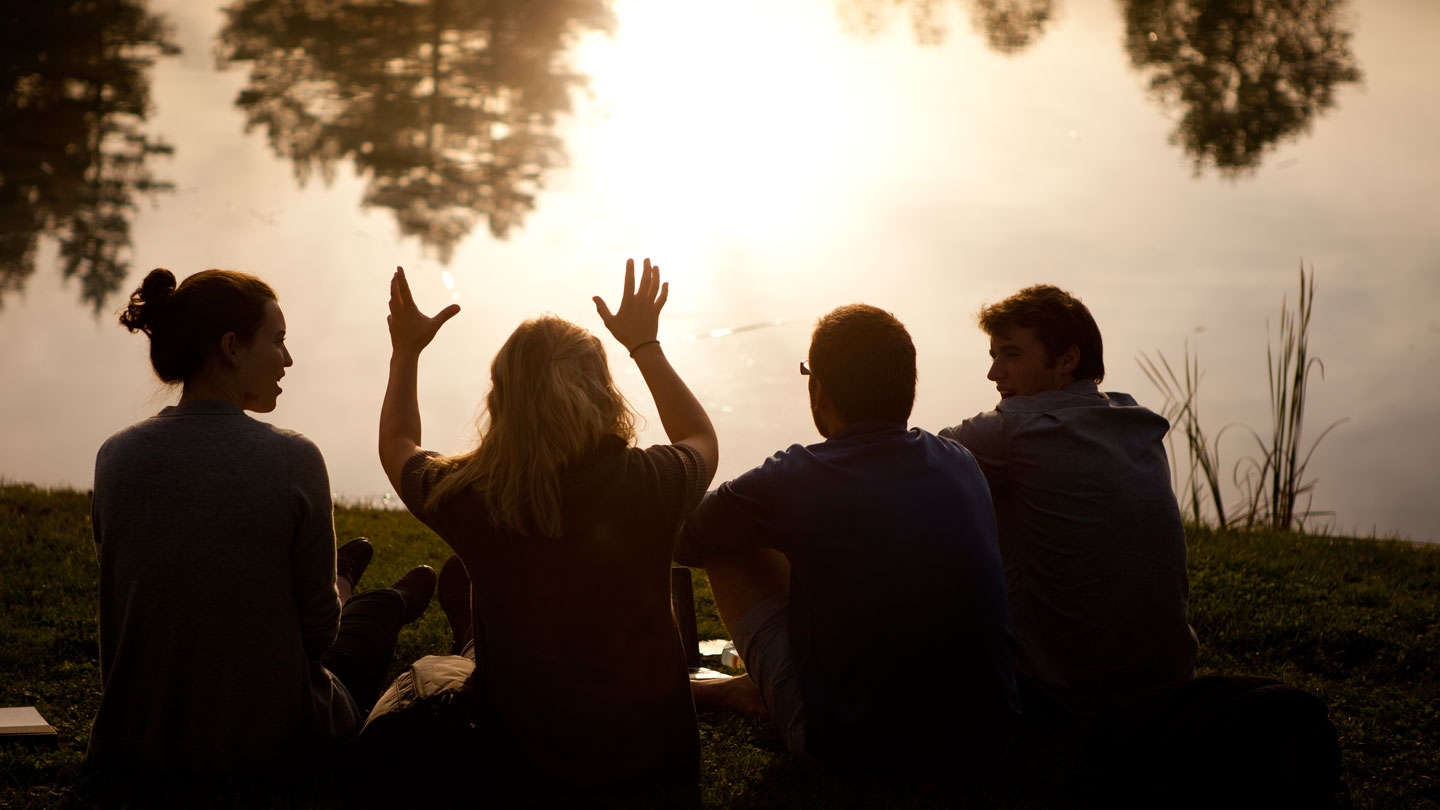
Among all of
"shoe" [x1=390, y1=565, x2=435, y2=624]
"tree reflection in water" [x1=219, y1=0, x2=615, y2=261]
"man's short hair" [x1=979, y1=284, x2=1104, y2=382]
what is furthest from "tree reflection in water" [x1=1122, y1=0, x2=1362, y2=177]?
"shoe" [x1=390, y1=565, x2=435, y2=624]

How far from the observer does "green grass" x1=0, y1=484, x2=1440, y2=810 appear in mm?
3146

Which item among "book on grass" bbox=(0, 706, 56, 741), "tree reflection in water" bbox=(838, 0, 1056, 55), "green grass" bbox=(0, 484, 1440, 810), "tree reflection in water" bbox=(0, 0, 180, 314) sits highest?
"tree reflection in water" bbox=(838, 0, 1056, 55)

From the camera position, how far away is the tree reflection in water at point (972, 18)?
12508 mm

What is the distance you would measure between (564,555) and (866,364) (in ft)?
2.96

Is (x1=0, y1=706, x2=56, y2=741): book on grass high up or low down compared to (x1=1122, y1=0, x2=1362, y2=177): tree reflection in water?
down

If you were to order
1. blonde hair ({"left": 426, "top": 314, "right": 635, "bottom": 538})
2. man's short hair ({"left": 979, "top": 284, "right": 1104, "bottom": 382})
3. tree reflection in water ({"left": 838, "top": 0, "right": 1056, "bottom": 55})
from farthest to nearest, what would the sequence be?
tree reflection in water ({"left": 838, "top": 0, "right": 1056, "bottom": 55}) → man's short hair ({"left": 979, "top": 284, "right": 1104, "bottom": 382}) → blonde hair ({"left": 426, "top": 314, "right": 635, "bottom": 538})

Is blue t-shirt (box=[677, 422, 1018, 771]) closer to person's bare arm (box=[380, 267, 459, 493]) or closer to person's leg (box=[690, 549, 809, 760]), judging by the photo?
person's leg (box=[690, 549, 809, 760])

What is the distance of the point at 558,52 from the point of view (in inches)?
485

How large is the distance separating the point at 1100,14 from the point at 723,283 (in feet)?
20.4

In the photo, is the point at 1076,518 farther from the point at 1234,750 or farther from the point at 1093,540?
the point at 1234,750

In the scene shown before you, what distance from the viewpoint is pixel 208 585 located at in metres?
2.82

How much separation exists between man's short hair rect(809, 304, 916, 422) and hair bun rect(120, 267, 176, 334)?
5.29 ft

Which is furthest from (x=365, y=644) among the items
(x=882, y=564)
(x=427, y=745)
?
(x=882, y=564)

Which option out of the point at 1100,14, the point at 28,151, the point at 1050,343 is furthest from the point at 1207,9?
the point at 28,151
